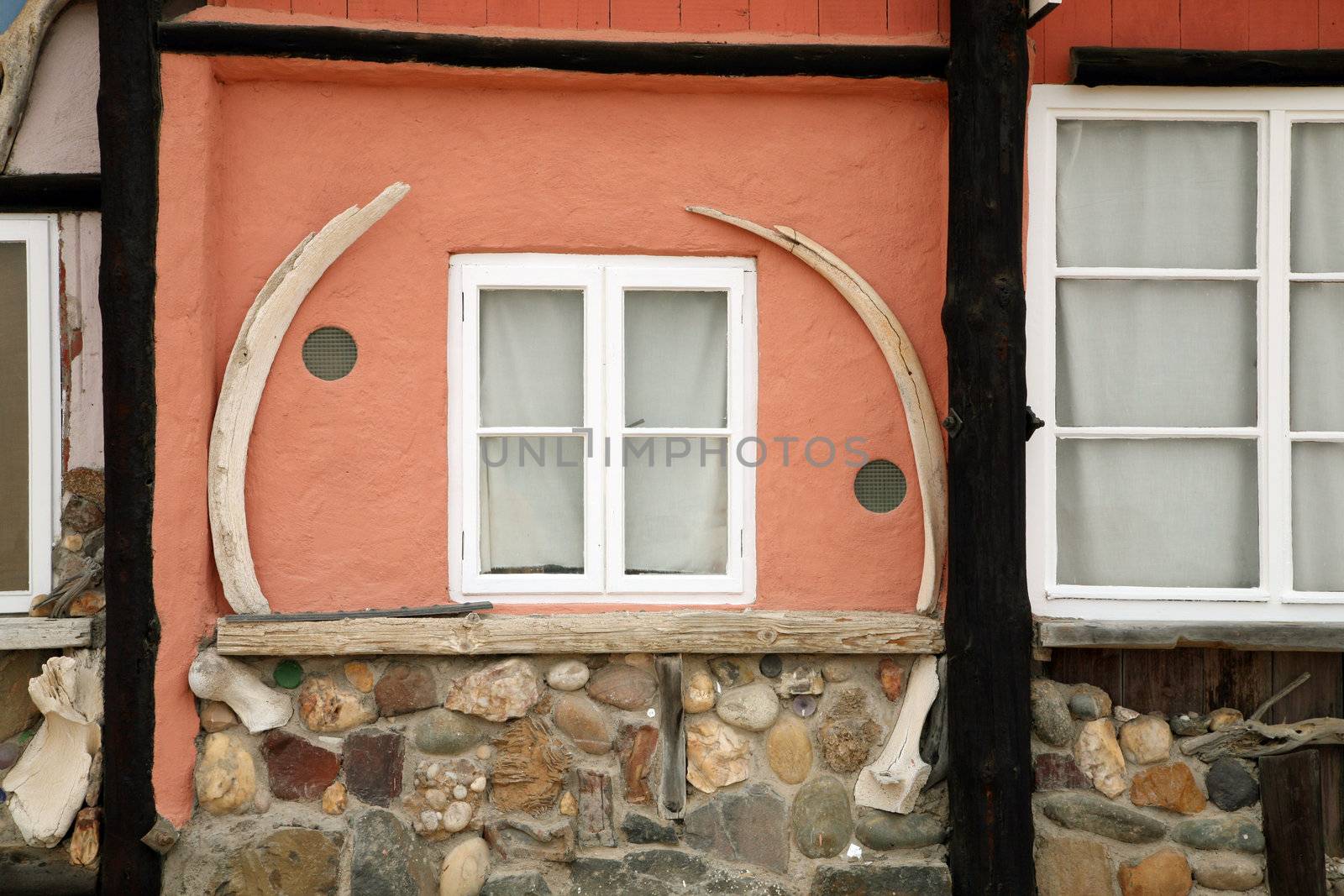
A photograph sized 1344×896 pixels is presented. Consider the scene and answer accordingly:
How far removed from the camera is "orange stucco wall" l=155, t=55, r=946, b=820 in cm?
337

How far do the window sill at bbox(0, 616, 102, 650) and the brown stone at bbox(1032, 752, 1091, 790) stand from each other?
312 cm

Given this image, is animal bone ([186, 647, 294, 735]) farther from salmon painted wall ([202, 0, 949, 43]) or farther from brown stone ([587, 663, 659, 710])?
salmon painted wall ([202, 0, 949, 43])

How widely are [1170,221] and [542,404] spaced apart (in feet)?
7.22

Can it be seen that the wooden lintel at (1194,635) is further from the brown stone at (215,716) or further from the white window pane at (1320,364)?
the brown stone at (215,716)

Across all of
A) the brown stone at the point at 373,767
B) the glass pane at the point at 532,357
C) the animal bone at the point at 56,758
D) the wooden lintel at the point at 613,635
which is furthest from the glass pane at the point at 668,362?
the animal bone at the point at 56,758

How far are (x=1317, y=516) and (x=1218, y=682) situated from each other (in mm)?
657

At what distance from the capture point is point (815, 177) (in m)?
3.45

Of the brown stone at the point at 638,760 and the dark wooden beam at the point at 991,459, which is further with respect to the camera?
the brown stone at the point at 638,760

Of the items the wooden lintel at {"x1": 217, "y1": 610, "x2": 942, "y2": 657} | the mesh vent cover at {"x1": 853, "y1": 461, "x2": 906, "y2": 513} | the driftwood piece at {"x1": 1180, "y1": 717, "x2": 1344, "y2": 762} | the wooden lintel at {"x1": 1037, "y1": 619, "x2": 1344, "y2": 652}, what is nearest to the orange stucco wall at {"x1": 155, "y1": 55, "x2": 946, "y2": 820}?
the mesh vent cover at {"x1": 853, "y1": 461, "x2": 906, "y2": 513}

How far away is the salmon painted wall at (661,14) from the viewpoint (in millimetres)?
3359

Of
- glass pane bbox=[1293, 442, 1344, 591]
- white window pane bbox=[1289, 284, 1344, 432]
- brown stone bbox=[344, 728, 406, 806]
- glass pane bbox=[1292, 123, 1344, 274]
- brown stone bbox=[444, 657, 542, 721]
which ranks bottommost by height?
brown stone bbox=[344, 728, 406, 806]

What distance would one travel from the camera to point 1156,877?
130 inches

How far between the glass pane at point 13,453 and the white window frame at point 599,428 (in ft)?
4.69

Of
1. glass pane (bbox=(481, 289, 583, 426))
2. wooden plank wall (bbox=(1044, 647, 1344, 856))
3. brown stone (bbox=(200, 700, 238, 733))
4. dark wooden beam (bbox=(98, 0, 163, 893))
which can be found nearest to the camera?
dark wooden beam (bbox=(98, 0, 163, 893))
